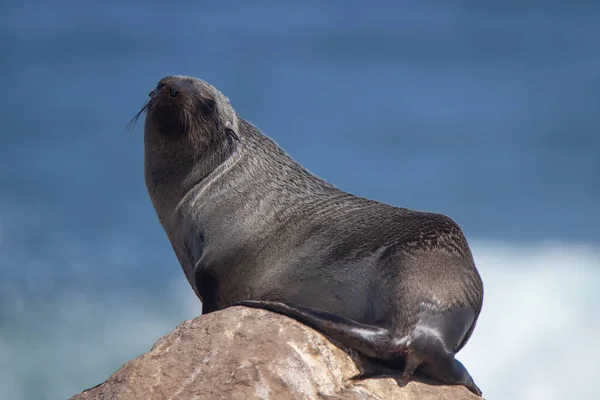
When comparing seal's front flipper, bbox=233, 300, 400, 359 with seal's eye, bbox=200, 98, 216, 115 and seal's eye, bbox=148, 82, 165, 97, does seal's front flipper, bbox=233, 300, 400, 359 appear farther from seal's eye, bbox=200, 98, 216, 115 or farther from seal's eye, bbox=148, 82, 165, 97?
seal's eye, bbox=148, 82, 165, 97

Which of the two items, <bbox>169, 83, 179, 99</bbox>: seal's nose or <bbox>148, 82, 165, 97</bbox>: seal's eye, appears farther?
<bbox>148, 82, 165, 97</bbox>: seal's eye

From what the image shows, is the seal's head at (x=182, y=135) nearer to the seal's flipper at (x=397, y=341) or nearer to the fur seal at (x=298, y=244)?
the fur seal at (x=298, y=244)

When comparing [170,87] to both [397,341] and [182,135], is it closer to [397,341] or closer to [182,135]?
[182,135]

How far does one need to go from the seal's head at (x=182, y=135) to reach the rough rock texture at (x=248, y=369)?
12.9 ft

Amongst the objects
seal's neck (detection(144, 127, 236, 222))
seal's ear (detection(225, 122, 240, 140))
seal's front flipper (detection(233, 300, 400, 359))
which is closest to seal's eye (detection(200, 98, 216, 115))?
seal's ear (detection(225, 122, 240, 140))

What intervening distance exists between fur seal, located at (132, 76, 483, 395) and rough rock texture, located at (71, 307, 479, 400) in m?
0.22

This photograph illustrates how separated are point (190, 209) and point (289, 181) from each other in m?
1.40

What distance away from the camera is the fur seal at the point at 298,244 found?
8.98 m

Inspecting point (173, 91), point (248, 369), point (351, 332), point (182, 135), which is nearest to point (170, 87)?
point (173, 91)

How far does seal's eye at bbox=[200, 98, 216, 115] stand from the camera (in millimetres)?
12406

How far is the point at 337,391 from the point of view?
8320mm

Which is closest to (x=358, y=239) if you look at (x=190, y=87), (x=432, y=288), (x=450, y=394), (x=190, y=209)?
(x=432, y=288)

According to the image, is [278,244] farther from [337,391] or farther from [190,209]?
[337,391]

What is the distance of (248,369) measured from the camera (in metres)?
8.24
